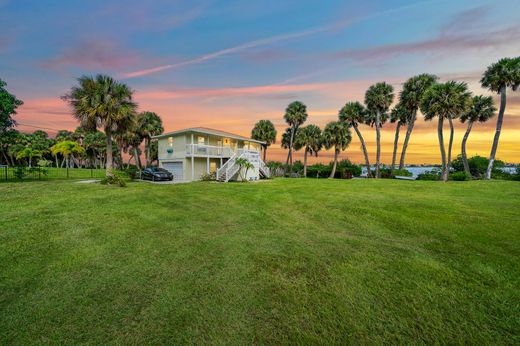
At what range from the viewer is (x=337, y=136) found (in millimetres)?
32344

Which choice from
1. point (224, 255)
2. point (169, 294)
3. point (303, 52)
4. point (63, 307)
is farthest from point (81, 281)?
point (303, 52)

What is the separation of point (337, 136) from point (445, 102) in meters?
13.0

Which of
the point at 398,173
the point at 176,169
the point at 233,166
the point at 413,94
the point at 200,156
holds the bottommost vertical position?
the point at 398,173

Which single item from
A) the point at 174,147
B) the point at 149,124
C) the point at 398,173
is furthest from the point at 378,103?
the point at 149,124

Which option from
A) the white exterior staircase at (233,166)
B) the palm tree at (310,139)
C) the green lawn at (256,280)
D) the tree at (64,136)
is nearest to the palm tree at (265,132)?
the palm tree at (310,139)

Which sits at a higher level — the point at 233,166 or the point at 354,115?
the point at 354,115

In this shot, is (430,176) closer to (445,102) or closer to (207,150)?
(445,102)

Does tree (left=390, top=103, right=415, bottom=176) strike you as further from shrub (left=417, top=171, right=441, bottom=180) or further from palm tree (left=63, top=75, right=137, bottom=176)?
palm tree (left=63, top=75, right=137, bottom=176)

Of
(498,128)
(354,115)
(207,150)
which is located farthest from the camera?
(354,115)

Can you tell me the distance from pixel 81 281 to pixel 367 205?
397 inches

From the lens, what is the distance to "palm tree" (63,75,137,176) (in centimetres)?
1802

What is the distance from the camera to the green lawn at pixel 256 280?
8.13 feet

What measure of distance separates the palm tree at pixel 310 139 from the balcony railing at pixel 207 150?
15.0m

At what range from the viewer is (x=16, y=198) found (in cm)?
940
